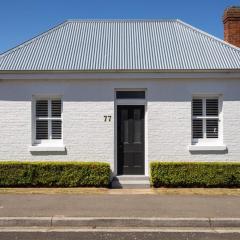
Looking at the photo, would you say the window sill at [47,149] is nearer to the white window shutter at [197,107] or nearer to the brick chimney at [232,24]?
the white window shutter at [197,107]

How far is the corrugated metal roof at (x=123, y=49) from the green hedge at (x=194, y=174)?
2.97 meters

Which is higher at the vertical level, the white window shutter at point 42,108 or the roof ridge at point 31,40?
the roof ridge at point 31,40

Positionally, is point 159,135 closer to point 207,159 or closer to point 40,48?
point 207,159

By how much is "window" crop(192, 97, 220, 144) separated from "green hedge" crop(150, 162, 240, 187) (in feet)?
3.99

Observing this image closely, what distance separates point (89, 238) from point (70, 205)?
254 centimetres

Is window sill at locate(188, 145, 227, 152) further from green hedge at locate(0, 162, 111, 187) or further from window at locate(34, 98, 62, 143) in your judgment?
window at locate(34, 98, 62, 143)

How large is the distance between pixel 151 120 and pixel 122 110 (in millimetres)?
1004

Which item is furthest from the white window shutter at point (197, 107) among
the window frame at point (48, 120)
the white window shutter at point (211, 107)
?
the window frame at point (48, 120)

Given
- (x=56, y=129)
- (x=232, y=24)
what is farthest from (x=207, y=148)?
(x=232, y=24)

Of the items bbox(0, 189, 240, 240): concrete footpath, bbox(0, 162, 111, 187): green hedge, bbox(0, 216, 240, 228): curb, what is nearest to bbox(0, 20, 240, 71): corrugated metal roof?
bbox(0, 162, 111, 187): green hedge

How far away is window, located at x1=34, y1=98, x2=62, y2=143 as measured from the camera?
14.6 m

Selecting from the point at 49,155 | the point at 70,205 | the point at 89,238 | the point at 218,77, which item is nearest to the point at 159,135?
the point at 218,77

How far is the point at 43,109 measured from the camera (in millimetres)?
14656

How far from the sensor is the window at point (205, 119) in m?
14.5
